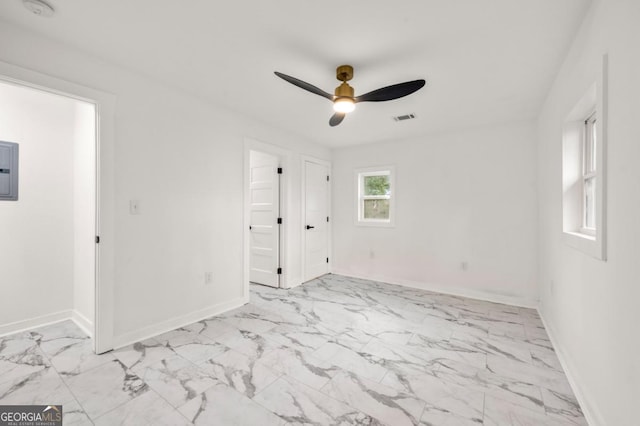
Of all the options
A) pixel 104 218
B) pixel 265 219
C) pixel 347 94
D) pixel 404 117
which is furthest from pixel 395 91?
pixel 265 219

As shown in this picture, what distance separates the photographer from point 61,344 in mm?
2566

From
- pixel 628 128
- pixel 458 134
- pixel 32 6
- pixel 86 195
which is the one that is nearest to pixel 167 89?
pixel 32 6

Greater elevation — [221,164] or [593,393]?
[221,164]

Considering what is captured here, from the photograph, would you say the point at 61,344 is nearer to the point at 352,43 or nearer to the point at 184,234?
the point at 184,234

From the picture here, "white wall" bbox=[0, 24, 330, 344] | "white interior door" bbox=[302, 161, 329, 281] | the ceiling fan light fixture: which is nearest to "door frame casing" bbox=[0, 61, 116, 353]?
"white wall" bbox=[0, 24, 330, 344]

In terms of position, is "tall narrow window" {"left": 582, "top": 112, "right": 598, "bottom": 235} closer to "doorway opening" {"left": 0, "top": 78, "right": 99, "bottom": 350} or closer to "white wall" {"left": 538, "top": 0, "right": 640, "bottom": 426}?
"white wall" {"left": 538, "top": 0, "right": 640, "bottom": 426}

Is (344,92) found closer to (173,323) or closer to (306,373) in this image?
(306,373)

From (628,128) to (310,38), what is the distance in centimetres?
187

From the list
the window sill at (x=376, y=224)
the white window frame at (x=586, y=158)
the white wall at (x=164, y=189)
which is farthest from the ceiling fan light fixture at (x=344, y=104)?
the window sill at (x=376, y=224)

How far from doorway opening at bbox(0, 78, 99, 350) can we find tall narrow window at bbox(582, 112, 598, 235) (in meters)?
4.28

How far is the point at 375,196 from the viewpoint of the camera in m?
5.15

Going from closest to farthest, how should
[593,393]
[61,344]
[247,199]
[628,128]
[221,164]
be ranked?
[628,128]
[593,393]
[61,344]
[221,164]
[247,199]

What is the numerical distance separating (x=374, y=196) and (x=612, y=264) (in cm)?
380

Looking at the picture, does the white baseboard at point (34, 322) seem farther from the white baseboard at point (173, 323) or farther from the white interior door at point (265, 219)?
the white interior door at point (265, 219)
